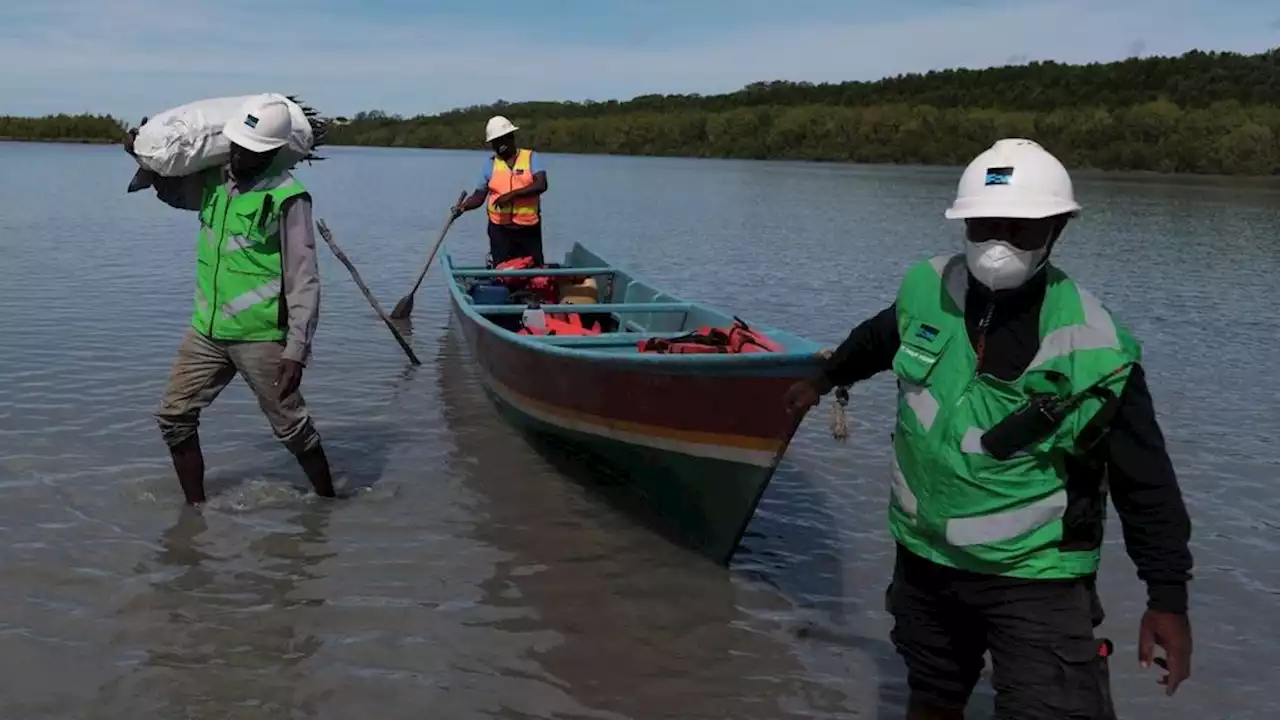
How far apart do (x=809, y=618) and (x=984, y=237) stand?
2.98 meters

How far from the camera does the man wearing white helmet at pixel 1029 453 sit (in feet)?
8.74

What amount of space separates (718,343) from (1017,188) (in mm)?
3262

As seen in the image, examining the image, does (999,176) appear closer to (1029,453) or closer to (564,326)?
(1029,453)

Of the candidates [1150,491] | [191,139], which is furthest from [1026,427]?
[191,139]

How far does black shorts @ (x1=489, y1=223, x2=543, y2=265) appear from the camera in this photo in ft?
34.2

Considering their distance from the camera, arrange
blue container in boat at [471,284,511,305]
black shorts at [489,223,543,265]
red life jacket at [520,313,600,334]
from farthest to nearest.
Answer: black shorts at [489,223,543,265] < blue container in boat at [471,284,511,305] < red life jacket at [520,313,600,334]

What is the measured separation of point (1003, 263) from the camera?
9.03ft

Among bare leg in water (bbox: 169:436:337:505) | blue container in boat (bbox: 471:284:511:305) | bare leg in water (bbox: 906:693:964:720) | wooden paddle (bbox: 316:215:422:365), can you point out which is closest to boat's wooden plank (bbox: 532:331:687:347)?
bare leg in water (bbox: 169:436:337:505)

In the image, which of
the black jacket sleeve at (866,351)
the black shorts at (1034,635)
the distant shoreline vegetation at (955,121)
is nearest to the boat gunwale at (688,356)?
the black jacket sleeve at (866,351)

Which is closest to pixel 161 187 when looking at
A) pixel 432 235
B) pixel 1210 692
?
pixel 1210 692

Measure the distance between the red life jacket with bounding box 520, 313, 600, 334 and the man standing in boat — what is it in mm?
1397

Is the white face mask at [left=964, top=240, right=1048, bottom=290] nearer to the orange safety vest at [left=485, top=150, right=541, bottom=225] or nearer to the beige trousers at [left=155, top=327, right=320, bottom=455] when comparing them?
the beige trousers at [left=155, top=327, right=320, bottom=455]

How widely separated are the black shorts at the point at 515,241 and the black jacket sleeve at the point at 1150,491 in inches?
318

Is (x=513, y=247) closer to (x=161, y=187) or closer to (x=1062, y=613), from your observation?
(x=161, y=187)
